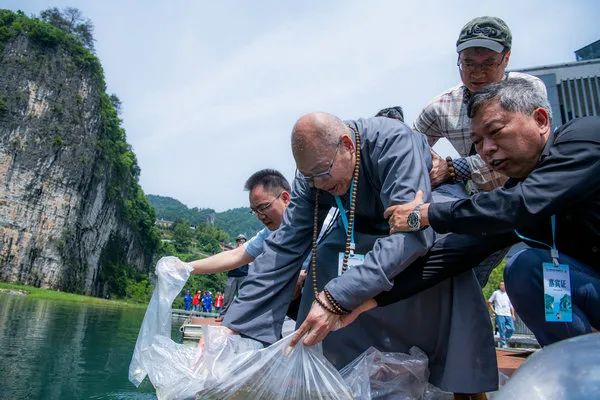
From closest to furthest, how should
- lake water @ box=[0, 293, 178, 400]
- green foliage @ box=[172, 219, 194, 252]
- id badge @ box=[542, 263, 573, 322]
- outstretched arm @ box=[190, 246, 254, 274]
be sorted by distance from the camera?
1. id badge @ box=[542, 263, 573, 322]
2. outstretched arm @ box=[190, 246, 254, 274]
3. lake water @ box=[0, 293, 178, 400]
4. green foliage @ box=[172, 219, 194, 252]

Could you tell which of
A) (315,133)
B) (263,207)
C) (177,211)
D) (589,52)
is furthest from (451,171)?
(177,211)

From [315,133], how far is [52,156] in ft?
154

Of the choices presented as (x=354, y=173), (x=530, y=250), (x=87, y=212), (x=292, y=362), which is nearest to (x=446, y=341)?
(x=530, y=250)

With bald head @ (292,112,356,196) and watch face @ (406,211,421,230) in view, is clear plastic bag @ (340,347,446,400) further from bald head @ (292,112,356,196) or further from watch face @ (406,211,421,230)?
bald head @ (292,112,356,196)

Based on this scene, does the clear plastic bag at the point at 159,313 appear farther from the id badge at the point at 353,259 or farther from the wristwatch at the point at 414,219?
the wristwatch at the point at 414,219

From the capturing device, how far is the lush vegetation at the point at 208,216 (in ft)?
461

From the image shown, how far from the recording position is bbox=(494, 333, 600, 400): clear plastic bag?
2.90 feet

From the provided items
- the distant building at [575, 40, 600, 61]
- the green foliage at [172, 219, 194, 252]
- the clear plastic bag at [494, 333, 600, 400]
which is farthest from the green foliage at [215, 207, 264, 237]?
the clear plastic bag at [494, 333, 600, 400]

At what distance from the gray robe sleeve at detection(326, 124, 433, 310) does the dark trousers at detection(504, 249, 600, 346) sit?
0.35 meters

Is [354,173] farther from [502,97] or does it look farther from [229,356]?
[229,356]

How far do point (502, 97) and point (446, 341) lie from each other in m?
0.99

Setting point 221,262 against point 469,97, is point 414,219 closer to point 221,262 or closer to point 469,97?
point 469,97

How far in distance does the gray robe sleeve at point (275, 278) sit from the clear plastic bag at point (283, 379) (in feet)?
1.18

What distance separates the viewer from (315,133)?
6.72 ft
